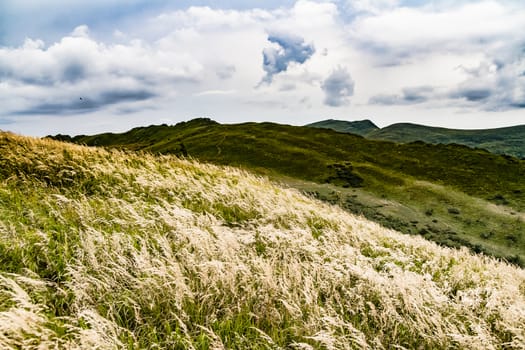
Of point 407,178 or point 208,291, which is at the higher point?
point 208,291

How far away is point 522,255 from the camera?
3148 centimetres

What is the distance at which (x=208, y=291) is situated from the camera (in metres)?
5.54

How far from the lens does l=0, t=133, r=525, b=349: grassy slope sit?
463cm

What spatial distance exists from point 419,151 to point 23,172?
6964 cm

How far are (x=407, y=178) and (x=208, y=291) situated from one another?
170 ft

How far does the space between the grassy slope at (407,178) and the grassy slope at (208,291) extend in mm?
28570

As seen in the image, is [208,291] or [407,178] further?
[407,178]

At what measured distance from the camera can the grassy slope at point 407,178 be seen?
117ft

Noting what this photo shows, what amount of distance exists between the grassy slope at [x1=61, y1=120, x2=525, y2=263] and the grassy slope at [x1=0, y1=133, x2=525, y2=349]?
2857 cm

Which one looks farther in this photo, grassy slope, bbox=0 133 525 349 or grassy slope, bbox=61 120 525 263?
grassy slope, bbox=61 120 525 263

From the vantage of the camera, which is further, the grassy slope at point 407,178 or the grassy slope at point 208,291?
the grassy slope at point 407,178

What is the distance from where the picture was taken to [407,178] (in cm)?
5222

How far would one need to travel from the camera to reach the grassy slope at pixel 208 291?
15.2 feet

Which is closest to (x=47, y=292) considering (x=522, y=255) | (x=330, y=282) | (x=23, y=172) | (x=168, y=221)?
(x=168, y=221)
